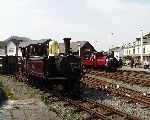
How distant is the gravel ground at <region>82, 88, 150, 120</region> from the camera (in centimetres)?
1483

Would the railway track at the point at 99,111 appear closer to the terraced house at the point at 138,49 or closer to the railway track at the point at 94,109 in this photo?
the railway track at the point at 94,109

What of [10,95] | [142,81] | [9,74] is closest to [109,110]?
[10,95]

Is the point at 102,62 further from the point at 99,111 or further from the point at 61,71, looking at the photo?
the point at 99,111

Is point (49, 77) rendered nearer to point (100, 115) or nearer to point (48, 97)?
point (48, 97)

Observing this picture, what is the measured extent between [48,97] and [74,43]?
7927 centimetres

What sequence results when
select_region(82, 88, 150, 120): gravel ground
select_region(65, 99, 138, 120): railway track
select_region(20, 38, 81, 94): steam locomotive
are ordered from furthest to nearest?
1. select_region(20, 38, 81, 94): steam locomotive
2. select_region(82, 88, 150, 120): gravel ground
3. select_region(65, 99, 138, 120): railway track

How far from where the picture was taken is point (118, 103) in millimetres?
17484

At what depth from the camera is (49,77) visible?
2028 centimetres

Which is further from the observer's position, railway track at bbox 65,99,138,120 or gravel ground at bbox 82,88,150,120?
gravel ground at bbox 82,88,150,120

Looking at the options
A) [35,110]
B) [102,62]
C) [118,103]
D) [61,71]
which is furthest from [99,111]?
[102,62]

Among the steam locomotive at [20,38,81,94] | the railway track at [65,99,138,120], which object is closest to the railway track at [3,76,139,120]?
the railway track at [65,99,138,120]

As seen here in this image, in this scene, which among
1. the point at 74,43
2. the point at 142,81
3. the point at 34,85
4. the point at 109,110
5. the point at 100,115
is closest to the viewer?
the point at 100,115

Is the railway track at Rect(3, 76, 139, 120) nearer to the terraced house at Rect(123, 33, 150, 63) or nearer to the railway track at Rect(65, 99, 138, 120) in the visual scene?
the railway track at Rect(65, 99, 138, 120)

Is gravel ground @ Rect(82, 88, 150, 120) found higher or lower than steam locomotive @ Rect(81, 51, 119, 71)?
lower
